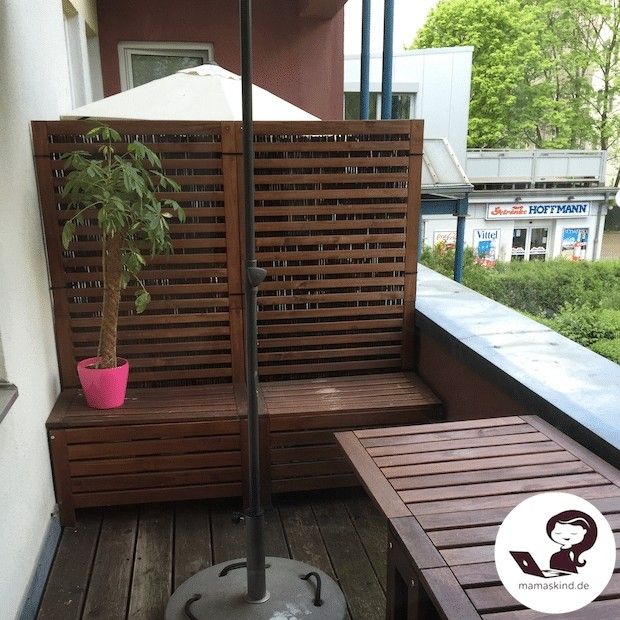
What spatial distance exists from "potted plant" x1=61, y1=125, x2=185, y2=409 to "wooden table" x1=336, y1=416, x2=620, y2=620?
4.11 feet

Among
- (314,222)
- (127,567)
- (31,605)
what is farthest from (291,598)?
(314,222)

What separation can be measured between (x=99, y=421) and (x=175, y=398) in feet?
1.30

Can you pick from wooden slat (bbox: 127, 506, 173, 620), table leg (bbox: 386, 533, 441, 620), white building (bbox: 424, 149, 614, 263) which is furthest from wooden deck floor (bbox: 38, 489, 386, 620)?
white building (bbox: 424, 149, 614, 263)

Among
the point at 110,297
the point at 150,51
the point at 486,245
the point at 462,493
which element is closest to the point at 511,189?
the point at 486,245

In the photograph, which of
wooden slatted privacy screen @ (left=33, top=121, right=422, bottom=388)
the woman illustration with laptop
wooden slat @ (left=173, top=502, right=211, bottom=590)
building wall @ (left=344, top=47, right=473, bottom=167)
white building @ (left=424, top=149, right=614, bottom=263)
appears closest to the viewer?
the woman illustration with laptop

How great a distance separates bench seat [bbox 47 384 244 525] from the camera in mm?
2594

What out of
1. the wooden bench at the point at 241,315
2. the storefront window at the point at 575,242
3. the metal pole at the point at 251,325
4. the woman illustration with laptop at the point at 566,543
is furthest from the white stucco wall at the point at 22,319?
the storefront window at the point at 575,242

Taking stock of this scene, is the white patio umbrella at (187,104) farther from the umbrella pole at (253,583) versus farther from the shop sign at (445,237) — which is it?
the shop sign at (445,237)

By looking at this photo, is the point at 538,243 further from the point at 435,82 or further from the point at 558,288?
the point at 558,288

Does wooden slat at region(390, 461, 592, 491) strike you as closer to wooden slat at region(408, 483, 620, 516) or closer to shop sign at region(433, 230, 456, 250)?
wooden slat at region(408, 483, 620, 516)

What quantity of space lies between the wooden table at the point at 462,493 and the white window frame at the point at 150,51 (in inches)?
198

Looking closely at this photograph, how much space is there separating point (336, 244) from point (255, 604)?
1720 millimetres

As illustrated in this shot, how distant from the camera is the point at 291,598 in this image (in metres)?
2.08

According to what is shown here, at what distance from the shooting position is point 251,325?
181 cm
